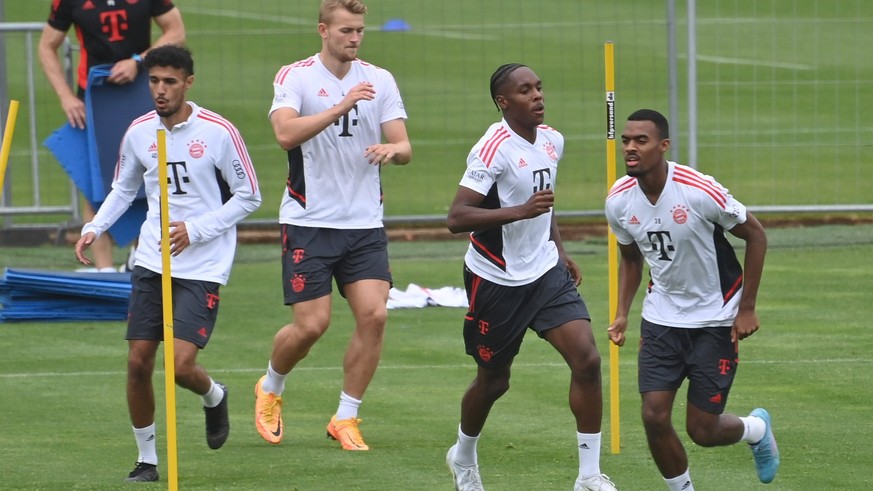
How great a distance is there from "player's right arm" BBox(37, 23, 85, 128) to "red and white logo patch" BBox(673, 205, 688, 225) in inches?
264

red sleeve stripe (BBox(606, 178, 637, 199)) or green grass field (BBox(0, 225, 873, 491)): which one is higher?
red sleeve stripe (BBox(606, 178, 637, 199))

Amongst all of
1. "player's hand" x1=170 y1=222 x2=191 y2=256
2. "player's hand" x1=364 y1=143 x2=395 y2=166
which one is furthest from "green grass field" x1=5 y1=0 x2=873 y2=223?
"player's hand" x1=170 y1=222 x2=191 y2=256

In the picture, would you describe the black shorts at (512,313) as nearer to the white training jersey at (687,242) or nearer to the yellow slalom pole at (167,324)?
the white training jersey at (687,242)

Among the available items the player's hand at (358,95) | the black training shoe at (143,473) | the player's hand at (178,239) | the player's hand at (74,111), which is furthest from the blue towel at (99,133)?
the black training shoe at (143,473)

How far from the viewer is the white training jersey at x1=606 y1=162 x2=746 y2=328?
7.44m

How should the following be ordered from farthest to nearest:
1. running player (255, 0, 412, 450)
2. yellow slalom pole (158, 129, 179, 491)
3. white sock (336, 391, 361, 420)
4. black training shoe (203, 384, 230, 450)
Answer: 1. running player (255, 0, 412, 450)
2. white sock (336, 391, 361, 420)
3. black training shoe (203, 384, 230, 450)
4. yellow slalom pole (158, 129, 179, 491)

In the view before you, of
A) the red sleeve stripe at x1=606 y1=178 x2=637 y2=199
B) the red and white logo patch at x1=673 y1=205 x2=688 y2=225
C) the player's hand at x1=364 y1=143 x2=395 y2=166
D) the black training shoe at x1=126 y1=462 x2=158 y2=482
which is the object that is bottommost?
the black training shoe at x1=126 y1=462 x2=158 y2=482

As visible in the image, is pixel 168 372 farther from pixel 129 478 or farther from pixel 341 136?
pixel 341 136

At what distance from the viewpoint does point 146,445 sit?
323 inches

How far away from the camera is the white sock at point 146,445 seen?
8.20 m

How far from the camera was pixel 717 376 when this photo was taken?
24.6ft

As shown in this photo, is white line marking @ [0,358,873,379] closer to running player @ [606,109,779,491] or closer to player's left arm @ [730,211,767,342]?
running player @ [606,109,779,491]

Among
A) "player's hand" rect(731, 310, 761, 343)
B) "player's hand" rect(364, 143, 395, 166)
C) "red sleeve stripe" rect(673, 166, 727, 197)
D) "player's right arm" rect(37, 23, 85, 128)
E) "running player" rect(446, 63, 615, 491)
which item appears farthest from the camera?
"player's right arm" rect(37, 23, 85, 128)

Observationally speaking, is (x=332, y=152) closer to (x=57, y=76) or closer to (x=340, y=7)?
(x=340, y=7)
